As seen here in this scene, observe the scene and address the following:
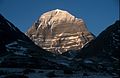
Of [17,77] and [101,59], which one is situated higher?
[101,59]

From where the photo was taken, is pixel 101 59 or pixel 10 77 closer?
pixel 10 77

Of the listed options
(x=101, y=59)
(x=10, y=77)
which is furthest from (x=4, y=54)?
(x=10, y=77)

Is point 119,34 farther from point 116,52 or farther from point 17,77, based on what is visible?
point 17,77

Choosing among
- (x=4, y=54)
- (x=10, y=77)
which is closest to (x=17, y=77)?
(x=10, y=77)

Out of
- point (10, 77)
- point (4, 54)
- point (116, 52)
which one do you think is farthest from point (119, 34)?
point (10, 77)

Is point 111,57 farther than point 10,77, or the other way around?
point 111,57

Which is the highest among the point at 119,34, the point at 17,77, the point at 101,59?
the point at 119,34

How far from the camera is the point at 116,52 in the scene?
200m

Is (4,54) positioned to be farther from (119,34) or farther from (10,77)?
(10,77)

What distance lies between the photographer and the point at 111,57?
194 meters

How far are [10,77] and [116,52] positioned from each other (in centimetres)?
15854

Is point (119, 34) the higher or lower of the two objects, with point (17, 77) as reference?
higher

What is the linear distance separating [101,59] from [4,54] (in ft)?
156

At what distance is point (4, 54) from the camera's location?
19450 cm
